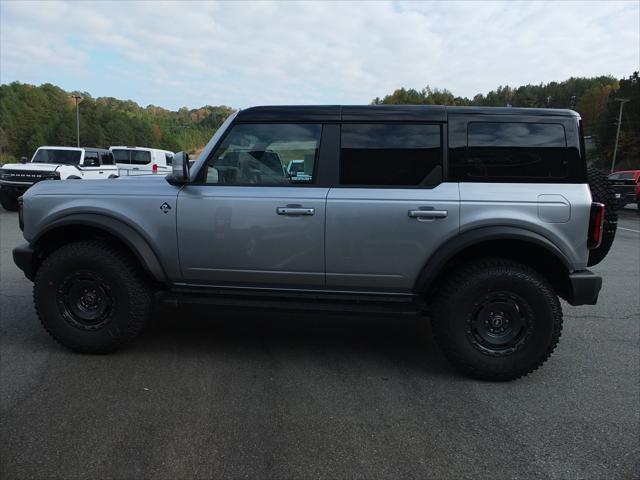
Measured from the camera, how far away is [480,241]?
337cm

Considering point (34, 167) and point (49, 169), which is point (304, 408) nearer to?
point (49, 169)

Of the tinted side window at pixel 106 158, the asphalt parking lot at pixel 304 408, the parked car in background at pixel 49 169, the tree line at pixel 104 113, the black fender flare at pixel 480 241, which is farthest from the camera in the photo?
the tree line at pixel 104 113

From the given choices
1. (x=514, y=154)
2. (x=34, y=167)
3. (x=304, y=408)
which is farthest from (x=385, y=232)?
(x=34, y=167)

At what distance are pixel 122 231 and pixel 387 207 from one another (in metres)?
2.02

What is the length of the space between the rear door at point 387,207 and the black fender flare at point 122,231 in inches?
54.0

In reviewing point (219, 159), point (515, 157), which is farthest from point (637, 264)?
point (219, 159)

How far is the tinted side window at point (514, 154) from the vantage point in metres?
3.41

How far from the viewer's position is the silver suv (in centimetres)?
341

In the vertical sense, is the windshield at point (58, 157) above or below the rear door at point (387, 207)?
above

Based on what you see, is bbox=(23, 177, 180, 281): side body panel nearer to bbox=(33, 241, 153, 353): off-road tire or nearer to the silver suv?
the silver suv

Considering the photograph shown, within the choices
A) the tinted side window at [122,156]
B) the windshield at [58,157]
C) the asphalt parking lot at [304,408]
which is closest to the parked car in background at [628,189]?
the asphalt parking lot at [304,408]

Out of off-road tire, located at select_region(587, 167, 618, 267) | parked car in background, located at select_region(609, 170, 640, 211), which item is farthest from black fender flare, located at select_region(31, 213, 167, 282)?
parked car in background, located at select_region(609, 170, 640, 211)

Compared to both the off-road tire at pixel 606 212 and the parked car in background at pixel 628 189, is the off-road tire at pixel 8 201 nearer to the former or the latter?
the off-road tire at pixel 606 212

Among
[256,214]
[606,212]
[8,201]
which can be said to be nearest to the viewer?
[256,214]
